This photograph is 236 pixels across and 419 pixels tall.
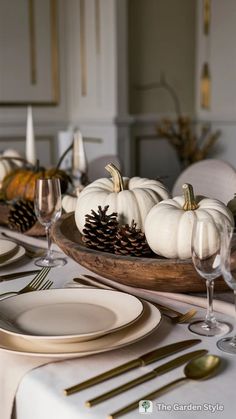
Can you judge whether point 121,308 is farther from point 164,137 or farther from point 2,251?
point 164,137

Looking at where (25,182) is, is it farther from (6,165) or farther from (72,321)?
(72,321)

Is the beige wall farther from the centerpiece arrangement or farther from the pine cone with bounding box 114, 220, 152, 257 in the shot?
the pine cone with bounding box 114, 220, 152, 257

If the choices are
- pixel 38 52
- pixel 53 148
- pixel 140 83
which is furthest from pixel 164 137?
pixel 38 52

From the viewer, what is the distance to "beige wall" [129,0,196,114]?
3.27 metres

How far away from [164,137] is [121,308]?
9.27 ft

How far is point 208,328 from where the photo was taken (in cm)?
67

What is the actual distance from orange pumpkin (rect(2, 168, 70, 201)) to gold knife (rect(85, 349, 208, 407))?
84 centimetres

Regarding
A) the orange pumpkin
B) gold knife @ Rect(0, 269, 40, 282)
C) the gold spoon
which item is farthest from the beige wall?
the gold spoon

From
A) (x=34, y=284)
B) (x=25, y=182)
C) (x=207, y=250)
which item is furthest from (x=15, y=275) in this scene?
(x=25, y=182)

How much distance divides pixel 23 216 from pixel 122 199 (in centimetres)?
40

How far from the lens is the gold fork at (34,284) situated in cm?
80

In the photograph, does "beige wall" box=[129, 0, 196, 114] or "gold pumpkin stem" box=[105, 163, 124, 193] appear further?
"beige wall" box=[129, 0, 196, 114]

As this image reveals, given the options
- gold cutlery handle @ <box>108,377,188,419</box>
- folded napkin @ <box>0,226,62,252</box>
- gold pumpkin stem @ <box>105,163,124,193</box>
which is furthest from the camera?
folded napkin @ <box>0,226,62,252</box>

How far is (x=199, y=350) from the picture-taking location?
0.60 metres
